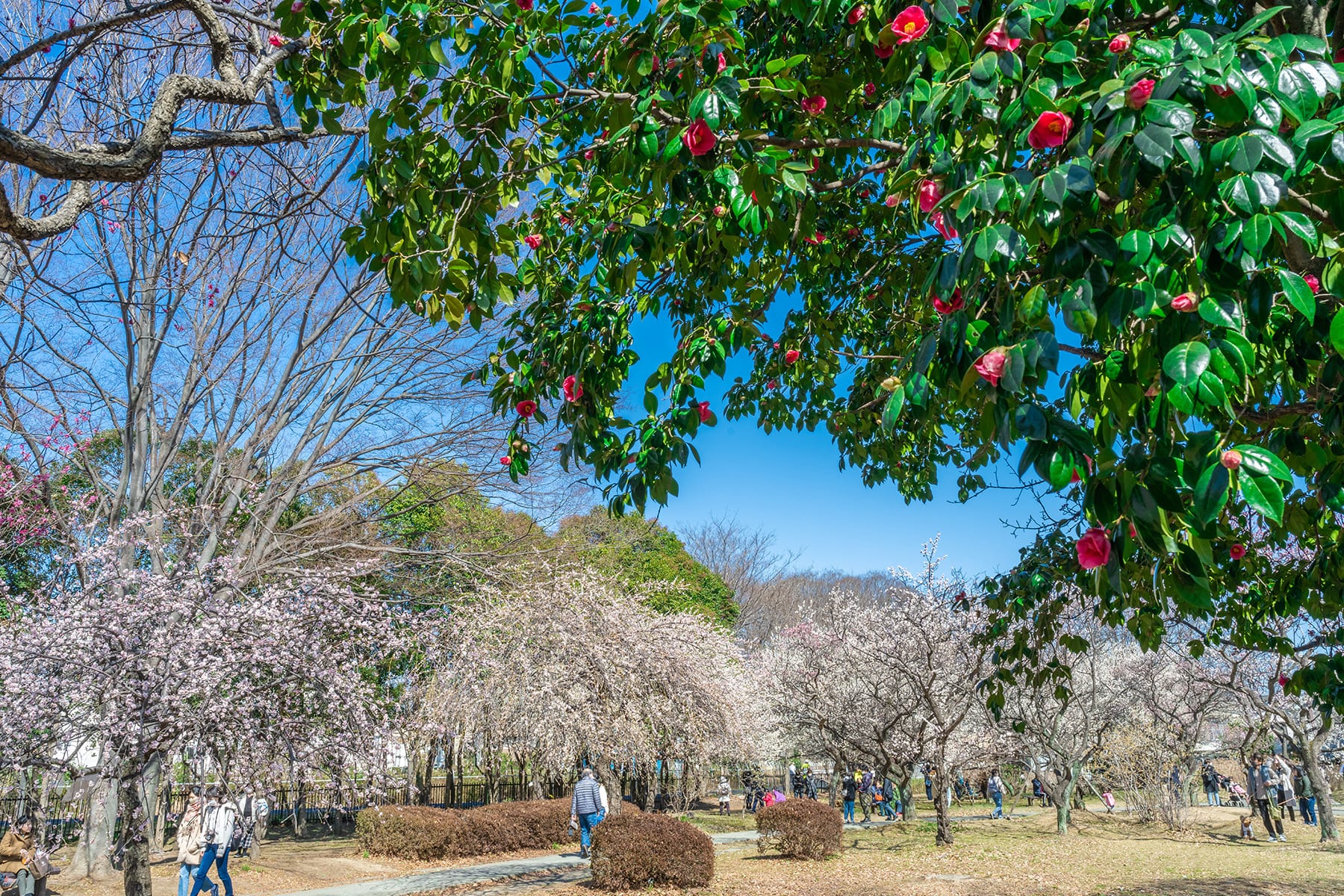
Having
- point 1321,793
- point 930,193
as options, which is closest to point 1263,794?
point 1321,793

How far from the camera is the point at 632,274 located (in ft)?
11.1

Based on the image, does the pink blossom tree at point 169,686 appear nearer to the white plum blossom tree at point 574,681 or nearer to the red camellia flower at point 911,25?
the white plum blossom tree at point 574,681

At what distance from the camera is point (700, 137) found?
8.52 ft

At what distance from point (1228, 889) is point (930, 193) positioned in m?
10.4

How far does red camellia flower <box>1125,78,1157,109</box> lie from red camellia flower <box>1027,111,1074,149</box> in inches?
7.7

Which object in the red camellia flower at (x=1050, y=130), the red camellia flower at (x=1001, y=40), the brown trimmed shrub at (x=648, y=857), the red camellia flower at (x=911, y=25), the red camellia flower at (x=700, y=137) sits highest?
the red camellia flower at (x=911, y=25)

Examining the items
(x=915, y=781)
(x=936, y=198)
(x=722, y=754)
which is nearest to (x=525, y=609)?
(x=722, y=754)

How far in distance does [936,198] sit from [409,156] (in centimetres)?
220

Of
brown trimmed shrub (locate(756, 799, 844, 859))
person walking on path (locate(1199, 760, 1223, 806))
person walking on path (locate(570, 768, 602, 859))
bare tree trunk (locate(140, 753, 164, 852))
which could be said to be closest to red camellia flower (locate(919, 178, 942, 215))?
bare tree trunk (locate(140, 753, 164, 852))

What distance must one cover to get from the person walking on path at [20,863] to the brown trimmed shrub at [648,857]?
5.76m

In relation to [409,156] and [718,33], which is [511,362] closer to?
[409,156]

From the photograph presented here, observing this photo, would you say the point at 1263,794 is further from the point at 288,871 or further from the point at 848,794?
the point at 288,871

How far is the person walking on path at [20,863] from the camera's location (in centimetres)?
788

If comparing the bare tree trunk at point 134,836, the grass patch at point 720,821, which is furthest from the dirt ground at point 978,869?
the bare tree trunk at point 134,836
